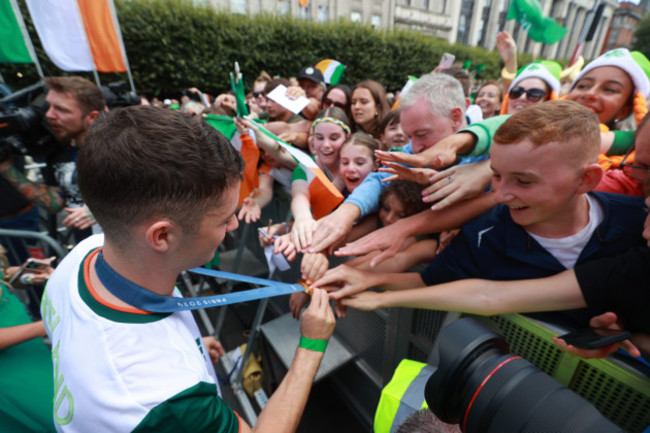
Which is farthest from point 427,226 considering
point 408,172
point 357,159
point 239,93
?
point 239,93

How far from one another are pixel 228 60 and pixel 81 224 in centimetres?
1080

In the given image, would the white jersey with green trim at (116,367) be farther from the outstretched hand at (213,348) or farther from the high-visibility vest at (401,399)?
the outstretched hand at (213,348)

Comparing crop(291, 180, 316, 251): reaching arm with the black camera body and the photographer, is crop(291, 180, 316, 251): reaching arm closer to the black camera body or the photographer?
the photographer

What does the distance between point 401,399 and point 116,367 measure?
3.15 ft

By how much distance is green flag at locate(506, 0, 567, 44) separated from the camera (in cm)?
662

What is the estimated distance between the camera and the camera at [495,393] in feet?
2.43

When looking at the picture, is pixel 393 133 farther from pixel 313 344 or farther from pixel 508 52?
pixel 508 52

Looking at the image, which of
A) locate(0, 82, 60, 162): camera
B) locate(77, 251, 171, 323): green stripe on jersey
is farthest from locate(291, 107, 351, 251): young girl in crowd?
locate(0, 82, 60, 162): camera

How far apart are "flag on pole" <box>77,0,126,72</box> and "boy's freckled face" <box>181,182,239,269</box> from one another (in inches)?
247

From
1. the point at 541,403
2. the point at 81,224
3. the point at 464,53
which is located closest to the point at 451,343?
the point at 541,403

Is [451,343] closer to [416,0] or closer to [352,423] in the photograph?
[352,423]

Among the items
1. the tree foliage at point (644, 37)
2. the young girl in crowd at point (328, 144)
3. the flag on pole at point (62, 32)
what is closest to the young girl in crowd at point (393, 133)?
the young girl in crowd at point (328, 144)

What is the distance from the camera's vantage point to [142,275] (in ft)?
3.46

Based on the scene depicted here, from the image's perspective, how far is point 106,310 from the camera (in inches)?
38.1
